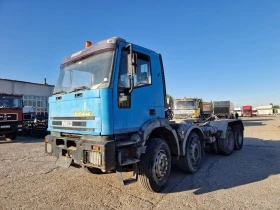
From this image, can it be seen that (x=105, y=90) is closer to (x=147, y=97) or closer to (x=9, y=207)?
(x=147, y=97)

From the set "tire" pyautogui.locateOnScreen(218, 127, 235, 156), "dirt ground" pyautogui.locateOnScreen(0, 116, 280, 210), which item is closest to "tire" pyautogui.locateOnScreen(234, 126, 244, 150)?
"tire" pyautogui.locateOnScreen(218, 127, 235, 156)

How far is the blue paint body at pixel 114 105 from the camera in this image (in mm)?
4379

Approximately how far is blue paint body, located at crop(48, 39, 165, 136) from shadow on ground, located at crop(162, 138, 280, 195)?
1.70m

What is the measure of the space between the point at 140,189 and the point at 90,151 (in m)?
1.60

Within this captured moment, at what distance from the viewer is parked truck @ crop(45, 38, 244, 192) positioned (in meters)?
4.41

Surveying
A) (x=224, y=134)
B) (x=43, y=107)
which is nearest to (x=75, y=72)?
(x=224, y=134)

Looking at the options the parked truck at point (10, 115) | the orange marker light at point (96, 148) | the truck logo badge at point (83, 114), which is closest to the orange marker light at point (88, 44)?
the truck logo badge at point (83, 114)

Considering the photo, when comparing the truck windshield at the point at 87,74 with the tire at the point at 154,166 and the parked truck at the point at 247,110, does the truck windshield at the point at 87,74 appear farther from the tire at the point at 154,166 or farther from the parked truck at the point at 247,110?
the parked truck at the point at 247,110

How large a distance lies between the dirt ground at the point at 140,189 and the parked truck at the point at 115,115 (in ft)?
1.48

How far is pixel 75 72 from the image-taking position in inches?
211

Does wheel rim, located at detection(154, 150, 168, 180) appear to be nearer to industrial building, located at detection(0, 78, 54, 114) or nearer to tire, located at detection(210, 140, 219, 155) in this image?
tire, located at detection(210, 140, 219, 155)

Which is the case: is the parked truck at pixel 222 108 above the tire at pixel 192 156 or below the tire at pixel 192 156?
above

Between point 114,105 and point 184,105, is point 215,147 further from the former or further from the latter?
point 184,105

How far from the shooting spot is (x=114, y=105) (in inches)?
176
